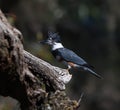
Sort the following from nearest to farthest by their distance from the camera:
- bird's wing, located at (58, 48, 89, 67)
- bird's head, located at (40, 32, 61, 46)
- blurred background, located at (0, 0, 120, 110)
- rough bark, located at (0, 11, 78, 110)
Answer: rough bark, located at (0, 11, 78, 110) → bird's head, located at (40, 32, 61, 46) → bird's wing, located at (58, 48, 89, 67) → blurred background, located at (0, 0, 120, 110)

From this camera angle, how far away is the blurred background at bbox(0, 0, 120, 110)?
14.9 meters

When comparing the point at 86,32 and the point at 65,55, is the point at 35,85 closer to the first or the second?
the point at 65,55

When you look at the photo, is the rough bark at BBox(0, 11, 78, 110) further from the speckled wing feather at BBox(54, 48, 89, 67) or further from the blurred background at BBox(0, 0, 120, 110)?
the blurred background at BBox(0, 0, 120, 110)

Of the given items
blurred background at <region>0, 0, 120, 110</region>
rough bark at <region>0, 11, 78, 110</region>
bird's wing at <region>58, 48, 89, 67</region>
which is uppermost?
rough bark at <region>0, 11, 78, 110</region>

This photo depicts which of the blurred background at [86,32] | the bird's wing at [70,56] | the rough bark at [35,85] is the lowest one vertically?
the blurred background at [86,32]

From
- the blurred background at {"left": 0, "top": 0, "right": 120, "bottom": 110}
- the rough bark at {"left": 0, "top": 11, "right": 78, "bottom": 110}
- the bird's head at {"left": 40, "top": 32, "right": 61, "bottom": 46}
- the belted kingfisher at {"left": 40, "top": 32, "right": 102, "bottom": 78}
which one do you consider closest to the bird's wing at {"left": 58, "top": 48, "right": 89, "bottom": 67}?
the belted kingfisher at {"left": 40, "top": 32, "right": 102, "bottom": 78}

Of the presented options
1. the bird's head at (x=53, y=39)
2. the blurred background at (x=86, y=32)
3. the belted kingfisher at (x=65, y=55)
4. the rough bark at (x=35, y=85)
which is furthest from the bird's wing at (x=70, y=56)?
the blurred background at (x=86, y=32)

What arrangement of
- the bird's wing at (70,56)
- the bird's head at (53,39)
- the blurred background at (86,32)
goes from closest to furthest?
the bird's head at (53,39)
the bird's wing at (70,56)
the blurred background at (86,32)

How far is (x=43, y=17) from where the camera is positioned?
15.2 meters

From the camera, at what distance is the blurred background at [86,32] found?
14.9 metres

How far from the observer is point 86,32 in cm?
1780

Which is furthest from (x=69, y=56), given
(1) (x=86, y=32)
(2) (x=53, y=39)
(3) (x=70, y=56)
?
(1) (x=86, y=32)

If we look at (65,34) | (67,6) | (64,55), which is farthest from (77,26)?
(64,55)

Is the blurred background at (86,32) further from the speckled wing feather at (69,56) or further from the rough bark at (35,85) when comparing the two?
the rough bark at (35,85)
